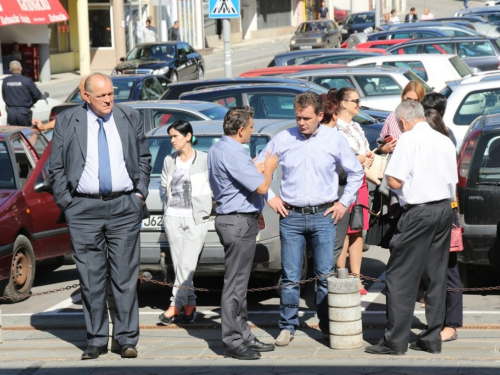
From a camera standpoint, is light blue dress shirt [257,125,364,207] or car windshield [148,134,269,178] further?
car windshield [148,134,269,178]

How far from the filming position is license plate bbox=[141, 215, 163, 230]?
887cm

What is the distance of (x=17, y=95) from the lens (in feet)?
63.3

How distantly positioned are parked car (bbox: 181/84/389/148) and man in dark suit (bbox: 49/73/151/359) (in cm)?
734

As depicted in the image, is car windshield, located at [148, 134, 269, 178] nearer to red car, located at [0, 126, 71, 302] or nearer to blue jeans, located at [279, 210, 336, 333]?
red car, located at [0, 126, 71, 302]

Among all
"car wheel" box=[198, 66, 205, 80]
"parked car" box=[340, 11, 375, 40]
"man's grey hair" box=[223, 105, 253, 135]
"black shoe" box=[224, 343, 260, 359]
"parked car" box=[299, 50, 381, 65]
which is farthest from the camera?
"parked car" box=[340, 11, 375, 40]

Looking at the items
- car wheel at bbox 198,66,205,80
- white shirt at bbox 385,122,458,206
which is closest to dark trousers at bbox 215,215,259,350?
white shirt at bbox 385,122,458,206

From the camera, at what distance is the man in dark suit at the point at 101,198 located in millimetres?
7191

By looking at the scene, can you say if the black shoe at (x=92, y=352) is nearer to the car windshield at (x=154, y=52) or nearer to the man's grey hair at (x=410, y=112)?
the man's grey hair at (x=410, y=112)

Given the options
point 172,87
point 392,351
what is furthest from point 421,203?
point 172,87

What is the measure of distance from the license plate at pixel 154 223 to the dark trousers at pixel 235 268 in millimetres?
1618

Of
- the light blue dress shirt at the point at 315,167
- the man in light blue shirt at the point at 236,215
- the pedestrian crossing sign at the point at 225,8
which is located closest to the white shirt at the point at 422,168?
the light blue dress shirt at the point at 315,167

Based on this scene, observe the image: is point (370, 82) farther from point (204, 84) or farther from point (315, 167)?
point (315, 167)

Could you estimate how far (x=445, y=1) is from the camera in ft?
Answer: 276

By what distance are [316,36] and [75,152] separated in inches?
1532
